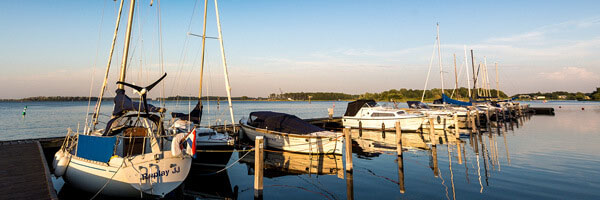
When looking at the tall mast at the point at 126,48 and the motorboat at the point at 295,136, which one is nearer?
the tall mast at the point at 126,48

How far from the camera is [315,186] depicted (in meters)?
12.4

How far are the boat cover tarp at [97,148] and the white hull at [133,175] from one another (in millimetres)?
215

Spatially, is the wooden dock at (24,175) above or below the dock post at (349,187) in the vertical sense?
above

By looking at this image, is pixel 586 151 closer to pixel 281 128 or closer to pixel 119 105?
pixel 281 128

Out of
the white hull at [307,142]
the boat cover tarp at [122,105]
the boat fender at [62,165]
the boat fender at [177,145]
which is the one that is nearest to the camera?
the boat fender at [177,145]

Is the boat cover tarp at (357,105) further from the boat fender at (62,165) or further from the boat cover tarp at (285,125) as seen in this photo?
the boat fender at (62,165)

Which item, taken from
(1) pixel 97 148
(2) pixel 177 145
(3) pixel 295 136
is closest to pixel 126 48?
(1) pixel 97 148

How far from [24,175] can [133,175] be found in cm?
465

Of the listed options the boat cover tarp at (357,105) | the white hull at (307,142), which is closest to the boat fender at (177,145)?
the white hull at (307,142)

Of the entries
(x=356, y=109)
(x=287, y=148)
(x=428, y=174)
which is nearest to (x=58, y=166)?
(x=287, y=148)

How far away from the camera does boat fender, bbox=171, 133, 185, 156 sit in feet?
32.4

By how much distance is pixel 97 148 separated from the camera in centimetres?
962

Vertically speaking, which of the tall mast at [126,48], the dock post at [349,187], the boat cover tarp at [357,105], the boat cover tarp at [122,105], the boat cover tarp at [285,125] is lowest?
the dock post at [349,187]

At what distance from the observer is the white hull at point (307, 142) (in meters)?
17.2
